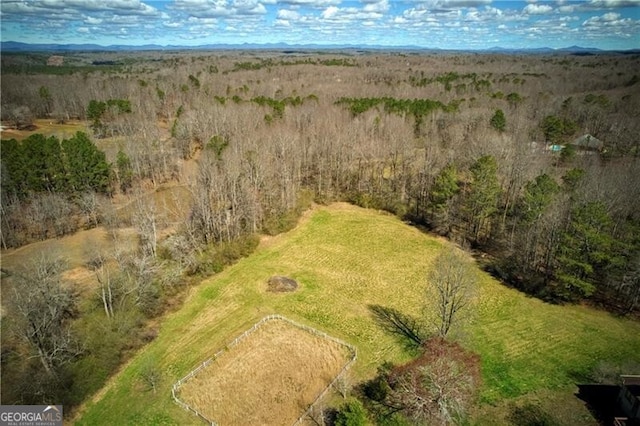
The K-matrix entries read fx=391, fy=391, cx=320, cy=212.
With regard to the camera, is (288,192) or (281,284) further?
(288,192)

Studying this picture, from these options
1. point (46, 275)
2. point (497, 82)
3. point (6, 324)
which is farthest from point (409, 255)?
point (497, 82)

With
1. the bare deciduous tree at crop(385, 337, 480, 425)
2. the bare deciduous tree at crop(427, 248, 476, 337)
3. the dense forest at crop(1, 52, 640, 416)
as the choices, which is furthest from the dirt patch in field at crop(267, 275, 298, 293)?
the bare deciduous tree at crop(385, 337, 480, 425)

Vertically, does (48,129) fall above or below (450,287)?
above

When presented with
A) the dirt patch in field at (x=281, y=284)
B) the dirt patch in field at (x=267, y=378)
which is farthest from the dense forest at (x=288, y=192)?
the dirt patch in field at (x=267, y=378)

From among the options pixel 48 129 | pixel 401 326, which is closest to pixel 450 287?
pixel 401 326

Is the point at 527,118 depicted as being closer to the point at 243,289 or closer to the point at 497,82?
the point at 497,82

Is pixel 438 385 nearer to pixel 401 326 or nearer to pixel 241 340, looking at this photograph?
pixel 401 326
